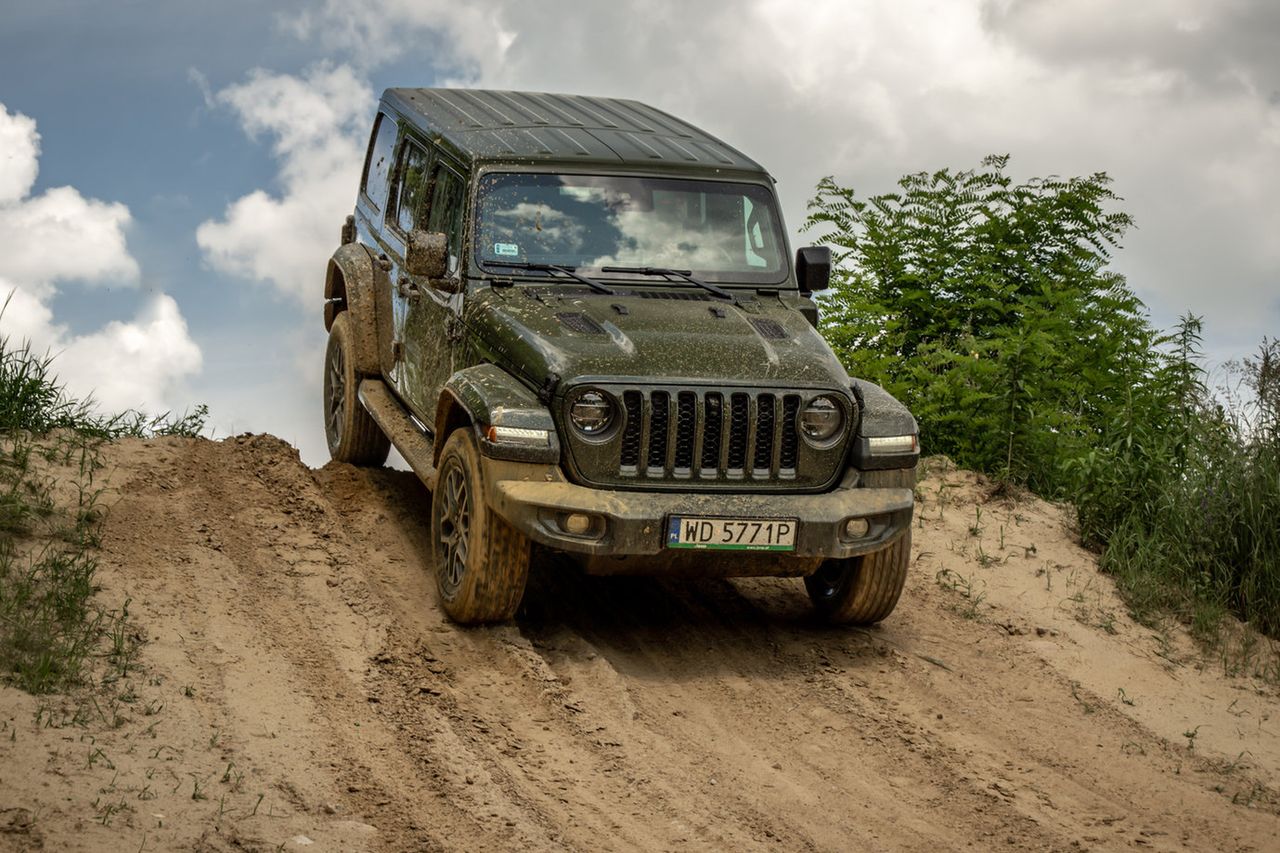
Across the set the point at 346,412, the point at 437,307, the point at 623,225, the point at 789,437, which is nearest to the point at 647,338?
the point at 789,437

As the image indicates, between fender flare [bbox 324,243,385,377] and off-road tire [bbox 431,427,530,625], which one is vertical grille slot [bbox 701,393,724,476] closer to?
off-road tire [bbox 431,427,530,625]

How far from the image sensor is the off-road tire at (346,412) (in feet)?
33.9

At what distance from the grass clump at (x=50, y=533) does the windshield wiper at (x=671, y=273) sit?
2.98m

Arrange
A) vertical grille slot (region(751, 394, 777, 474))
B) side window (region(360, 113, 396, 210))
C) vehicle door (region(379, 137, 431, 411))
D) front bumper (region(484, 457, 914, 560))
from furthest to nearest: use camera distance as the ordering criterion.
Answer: side window (region(360, 113, 396, 210))
vehicle door (region(379, 137, 431, 411))
vertical grille slot (region(751, 394, 777, 474))
front bumper (region(484, 457, 914, 560))

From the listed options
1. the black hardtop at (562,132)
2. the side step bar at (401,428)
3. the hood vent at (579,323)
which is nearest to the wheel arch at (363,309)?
the side step bar at (401,428)

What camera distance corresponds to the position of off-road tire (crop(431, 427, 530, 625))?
7.35 meters

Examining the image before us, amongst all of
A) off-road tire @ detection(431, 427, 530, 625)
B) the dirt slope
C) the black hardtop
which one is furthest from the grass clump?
the black hardtop

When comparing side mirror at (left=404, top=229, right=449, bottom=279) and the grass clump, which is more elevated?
side mirror at (left=404, top=229, right=449, bottom=279)

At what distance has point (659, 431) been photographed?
7.23 metres

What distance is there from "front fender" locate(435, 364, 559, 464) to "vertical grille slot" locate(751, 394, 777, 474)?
0.95 meters

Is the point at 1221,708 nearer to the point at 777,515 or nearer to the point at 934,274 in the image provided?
the point at 777,515

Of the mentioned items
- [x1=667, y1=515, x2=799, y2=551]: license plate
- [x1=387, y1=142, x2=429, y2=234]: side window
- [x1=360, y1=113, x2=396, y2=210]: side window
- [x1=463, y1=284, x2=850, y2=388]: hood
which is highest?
[x1=360, y1=113, x2=396, y2=210]: side window

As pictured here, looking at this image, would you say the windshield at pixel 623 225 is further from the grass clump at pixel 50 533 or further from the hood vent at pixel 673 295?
the grass clump at pixel 50 533

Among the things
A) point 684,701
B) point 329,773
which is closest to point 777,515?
point 684,701
